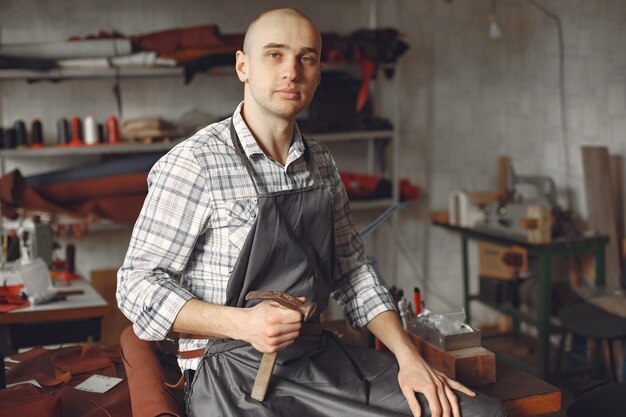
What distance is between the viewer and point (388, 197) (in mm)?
4887

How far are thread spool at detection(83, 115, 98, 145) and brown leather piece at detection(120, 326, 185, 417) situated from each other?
2.14m

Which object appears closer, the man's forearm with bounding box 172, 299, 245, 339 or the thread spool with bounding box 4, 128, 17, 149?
the man's forearm with bounding box 172, 299, 245, 339

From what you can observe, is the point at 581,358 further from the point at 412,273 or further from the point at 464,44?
the point at 464,44

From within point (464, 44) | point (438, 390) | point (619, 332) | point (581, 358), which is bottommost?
point (581, 358)

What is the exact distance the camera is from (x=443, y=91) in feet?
17.7

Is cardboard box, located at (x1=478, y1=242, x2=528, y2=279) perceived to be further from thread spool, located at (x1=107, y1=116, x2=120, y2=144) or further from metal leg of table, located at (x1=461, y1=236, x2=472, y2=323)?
thread spool, located at (x1=107, y1=116, x2=120, y2=144)

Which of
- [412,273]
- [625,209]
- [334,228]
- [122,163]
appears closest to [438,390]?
[334,228]

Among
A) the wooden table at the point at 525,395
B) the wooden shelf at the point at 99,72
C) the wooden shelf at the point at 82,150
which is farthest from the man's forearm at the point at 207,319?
the wooden shelf at the point at 99,72

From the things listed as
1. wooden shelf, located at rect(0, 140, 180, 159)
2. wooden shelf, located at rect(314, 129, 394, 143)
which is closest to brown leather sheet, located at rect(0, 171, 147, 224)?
wooden shelf, located at rect(0, 140, 180, 159)

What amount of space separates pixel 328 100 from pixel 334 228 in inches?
106

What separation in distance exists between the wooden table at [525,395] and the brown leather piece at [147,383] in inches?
32.1

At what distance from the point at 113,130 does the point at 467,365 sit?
2838 millimetres

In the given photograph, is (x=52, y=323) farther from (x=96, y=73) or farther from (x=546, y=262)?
(x=546, y=262)

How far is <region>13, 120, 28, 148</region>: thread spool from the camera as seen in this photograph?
4188 millimetres
